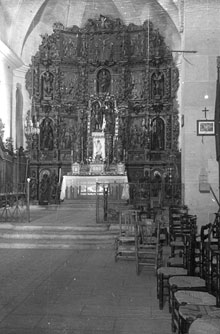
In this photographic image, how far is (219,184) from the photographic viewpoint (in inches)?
403

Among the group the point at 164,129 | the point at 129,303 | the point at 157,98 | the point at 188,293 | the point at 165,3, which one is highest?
the point at 165,3

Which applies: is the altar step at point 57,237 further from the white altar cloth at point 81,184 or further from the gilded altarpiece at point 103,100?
the gilded altarpiece at point 103,100

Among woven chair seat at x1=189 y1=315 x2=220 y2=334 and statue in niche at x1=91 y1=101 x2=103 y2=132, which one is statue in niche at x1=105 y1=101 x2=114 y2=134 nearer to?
statue in niche at x1=91 y1=101 x2=103 y2=132

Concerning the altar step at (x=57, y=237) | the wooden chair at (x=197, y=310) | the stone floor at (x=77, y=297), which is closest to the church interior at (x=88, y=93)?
the altar step at (x=57, y=237)

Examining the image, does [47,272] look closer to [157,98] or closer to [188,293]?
[188,293]

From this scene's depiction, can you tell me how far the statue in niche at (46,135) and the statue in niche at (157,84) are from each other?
4.52 metres

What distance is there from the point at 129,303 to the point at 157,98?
15.4m

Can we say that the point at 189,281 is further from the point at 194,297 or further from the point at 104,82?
the point at 104,82

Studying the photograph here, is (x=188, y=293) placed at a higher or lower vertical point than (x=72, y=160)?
lower

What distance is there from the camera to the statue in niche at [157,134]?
19594mm

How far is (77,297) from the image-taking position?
16.9ft

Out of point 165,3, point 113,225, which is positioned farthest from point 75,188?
point 165,3

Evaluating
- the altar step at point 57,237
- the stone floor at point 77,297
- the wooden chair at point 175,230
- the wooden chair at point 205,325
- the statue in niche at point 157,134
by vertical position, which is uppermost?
the statue in niche at point 157,134

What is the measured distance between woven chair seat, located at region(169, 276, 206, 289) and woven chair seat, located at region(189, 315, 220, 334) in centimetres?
97
